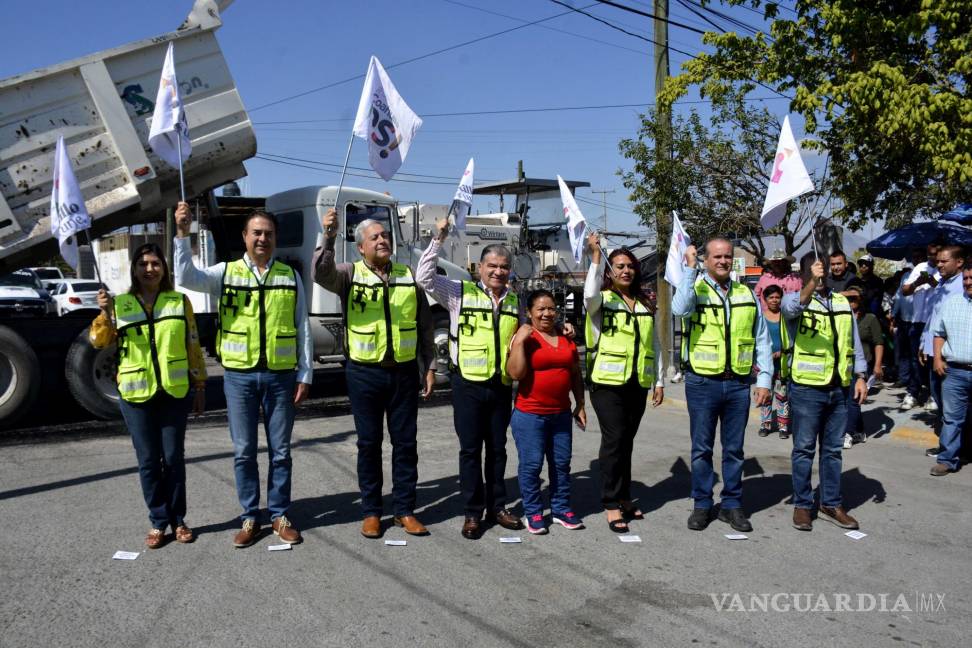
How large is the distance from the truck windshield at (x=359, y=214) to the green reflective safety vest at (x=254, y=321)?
5796 millimetres

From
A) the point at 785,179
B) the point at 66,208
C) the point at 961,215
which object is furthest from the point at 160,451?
the point at 961,215

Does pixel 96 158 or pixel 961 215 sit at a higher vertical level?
pixel 96 158

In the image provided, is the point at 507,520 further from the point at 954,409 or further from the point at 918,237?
the point at 918,237

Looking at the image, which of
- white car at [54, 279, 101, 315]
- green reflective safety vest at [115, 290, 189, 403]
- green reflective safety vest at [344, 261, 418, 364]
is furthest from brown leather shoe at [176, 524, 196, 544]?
white car at [54, 279, 101, 315]

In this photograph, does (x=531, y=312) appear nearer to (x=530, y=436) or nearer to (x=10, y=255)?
(x=530, y=436)

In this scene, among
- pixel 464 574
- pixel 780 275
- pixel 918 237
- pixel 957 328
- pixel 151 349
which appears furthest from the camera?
pixel 918 237

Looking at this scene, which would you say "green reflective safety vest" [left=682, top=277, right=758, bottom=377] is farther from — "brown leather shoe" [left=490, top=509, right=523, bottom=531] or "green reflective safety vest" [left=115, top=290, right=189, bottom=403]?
"green reflective safety vest" [left=115, top=290, right=189, bottom=403]

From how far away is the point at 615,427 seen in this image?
5566 mm

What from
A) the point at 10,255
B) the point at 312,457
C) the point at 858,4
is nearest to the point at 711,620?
the point at 312,457

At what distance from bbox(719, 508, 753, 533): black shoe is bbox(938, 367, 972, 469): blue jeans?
2.71 m

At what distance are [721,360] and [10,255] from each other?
653 cm

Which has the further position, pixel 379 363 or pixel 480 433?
pixel 480 433

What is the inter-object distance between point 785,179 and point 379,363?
3.16 metres

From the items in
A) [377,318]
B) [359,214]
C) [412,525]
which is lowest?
[412,525]
